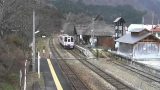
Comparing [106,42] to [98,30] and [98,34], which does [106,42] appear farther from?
[98,30]

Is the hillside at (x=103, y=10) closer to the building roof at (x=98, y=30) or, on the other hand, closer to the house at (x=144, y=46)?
the building roof at (x=98, y=30)

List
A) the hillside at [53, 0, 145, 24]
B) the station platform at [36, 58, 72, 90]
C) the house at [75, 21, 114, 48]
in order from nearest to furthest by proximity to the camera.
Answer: the station platform at [36, 58, 72, 90] < the house at [75, 21, 114, 48] < the hillside at [53, 0, 145, 24]

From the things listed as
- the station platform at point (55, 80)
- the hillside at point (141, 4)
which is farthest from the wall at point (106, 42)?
the hillside at point (141, 4)

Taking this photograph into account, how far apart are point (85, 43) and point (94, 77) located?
45361mm

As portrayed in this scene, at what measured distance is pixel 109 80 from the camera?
26719mm

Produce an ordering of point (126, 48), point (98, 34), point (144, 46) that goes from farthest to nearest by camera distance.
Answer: point (98, 34) < point (126, 48) < point (144, 46)

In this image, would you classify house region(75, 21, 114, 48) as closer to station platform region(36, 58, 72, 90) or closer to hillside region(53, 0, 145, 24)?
hillside region(53, 0, 145, 24)

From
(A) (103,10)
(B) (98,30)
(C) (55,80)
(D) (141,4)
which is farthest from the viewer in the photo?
(D) (141,4)

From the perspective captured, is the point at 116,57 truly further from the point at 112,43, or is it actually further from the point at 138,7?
the point at 138,7

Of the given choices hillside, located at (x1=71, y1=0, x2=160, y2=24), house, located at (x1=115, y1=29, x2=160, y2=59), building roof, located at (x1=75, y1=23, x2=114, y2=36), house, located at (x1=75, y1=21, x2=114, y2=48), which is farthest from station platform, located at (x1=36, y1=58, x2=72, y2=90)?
hillside, located at (x1=71, y1=0, x2=160, y2=24)

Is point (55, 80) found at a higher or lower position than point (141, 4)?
lower

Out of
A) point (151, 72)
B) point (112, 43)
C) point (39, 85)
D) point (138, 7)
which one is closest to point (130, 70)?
point (151, 72)

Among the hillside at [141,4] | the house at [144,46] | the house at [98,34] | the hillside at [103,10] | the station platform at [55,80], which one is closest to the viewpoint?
the station platform at [55,80]

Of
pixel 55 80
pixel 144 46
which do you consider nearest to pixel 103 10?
pixel 144 46
